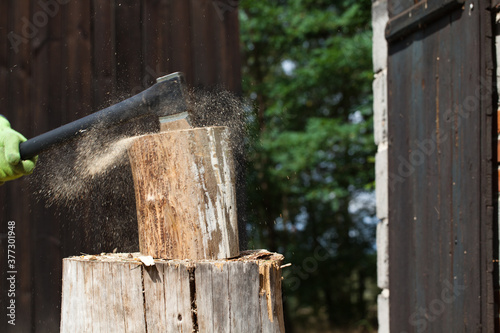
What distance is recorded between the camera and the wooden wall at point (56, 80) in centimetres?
259

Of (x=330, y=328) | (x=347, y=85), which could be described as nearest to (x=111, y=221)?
(x=347, y=85)

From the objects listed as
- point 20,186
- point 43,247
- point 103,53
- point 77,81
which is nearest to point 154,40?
point 103,53

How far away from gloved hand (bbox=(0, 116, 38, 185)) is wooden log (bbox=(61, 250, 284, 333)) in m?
0.52

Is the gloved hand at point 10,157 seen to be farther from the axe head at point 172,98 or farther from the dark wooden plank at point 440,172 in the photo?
the dark wooden plank at point 440,172

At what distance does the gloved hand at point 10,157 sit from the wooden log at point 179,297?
0.52 metres

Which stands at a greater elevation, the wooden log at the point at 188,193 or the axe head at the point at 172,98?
the axe head at the point at 172,98

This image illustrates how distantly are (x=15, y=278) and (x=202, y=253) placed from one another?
5.24 ft

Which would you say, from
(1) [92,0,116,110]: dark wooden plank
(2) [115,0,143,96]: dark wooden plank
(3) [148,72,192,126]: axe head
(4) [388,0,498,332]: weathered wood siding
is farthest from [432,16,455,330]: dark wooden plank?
(1) [92,0,116,110]: dark wooden plank

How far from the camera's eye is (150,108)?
1.51 m

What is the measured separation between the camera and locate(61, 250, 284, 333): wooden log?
131cm

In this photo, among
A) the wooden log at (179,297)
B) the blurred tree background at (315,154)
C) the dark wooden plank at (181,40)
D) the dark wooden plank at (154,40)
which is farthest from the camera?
the blurred tree background at (315,154)

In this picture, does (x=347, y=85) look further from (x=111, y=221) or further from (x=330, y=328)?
(x=111, y=221)

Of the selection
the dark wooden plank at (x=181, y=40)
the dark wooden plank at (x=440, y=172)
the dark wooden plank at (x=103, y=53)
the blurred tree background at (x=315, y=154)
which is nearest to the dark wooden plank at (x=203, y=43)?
the dark wooden plank at (x=181, y=40)

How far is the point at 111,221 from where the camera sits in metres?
2.62
